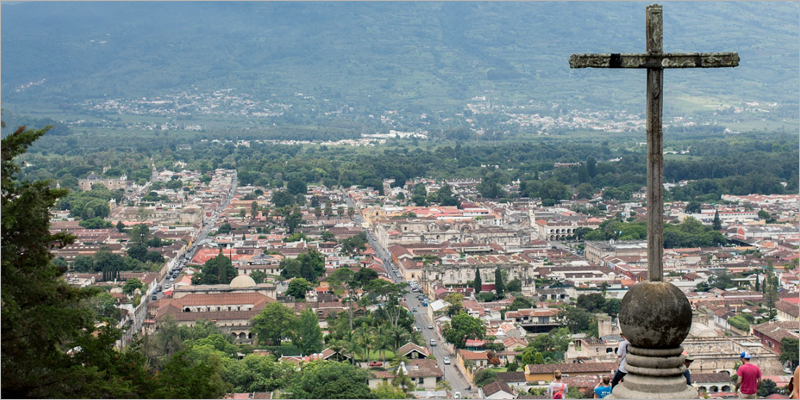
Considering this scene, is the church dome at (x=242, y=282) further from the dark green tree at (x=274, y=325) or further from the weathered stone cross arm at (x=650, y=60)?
the weathered stone cross arm at (x=650, y=60)

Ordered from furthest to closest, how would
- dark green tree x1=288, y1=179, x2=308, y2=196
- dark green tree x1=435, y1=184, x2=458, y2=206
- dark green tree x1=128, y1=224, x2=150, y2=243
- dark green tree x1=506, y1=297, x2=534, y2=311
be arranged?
dark green tree x1=288, y1=179, x2=308, y2=196 → dark green tree x1=435, y1=184, x2=458, y2=206 → dark green tree x1=128, y1=224, x2=150, y2=243 → dark green tree x1=506, y1=297, x2=534, y2=311

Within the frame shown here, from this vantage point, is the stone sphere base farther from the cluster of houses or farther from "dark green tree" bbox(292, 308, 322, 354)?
"dark green tree" bbox(292, 308, 322, 354)

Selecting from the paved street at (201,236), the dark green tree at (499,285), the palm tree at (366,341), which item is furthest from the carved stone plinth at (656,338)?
the paved street at (201,236)

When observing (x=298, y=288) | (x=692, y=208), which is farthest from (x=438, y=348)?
(x=692, y=208)

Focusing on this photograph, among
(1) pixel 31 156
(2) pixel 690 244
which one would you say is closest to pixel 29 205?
(2) pixel 690 244

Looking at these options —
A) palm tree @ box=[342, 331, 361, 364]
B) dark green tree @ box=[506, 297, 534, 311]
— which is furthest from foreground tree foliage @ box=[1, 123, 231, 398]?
dark green tree @ box=[506, 297, 534, 311]

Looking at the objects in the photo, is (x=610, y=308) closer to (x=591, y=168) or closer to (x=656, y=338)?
(x=656, y=338)
